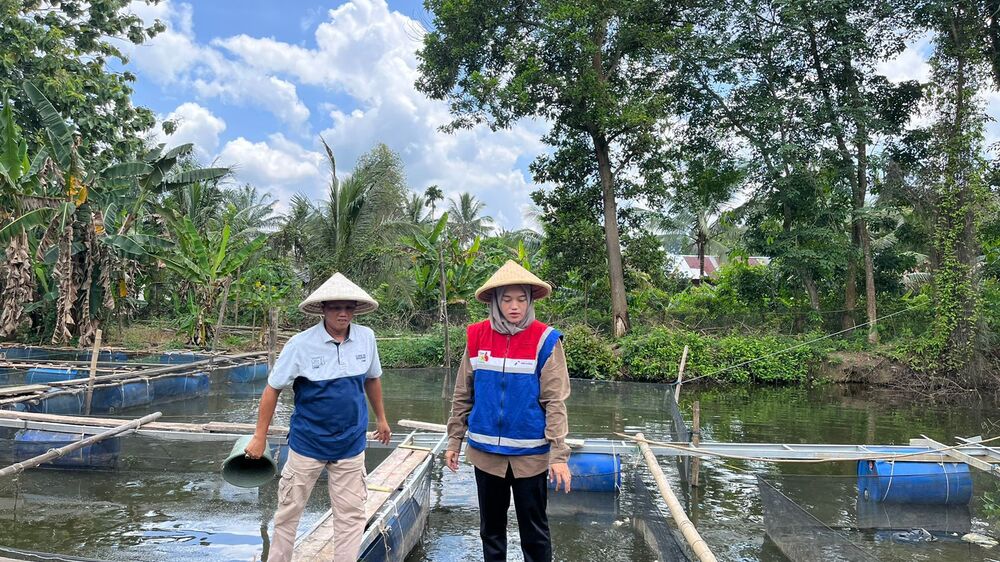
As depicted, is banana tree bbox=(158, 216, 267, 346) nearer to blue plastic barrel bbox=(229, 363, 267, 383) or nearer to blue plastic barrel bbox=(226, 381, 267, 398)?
blue plastic barrel bbox=(229, 363, 267, 383)

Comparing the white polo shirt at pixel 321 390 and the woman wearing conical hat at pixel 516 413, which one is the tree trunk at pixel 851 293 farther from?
the white polo shirt at pixel 321 390

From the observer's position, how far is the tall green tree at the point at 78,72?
15000 mm

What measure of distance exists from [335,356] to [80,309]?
1259cm

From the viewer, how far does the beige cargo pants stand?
9.29 ft

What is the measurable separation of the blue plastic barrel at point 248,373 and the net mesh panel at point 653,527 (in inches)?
354

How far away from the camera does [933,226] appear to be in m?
13.6

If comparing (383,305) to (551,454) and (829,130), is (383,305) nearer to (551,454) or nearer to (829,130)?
(829,130)

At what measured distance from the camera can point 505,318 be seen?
270cm

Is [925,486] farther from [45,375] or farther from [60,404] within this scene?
[45,375]

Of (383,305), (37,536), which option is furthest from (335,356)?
(383,305)

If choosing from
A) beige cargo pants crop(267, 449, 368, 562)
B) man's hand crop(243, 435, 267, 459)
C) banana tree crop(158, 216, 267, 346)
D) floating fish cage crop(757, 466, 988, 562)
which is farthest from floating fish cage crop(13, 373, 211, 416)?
floating fish cage crop(757, 466, 988, 562)

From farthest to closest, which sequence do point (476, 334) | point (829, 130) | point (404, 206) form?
point (404, 206) < point (829, 130) < point (476, 334)

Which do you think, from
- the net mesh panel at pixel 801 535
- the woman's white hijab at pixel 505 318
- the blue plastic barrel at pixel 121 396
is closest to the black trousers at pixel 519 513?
the woman's white hijab at pixel 505 318

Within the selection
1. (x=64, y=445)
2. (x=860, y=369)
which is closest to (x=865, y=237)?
(x=860, y=369)
